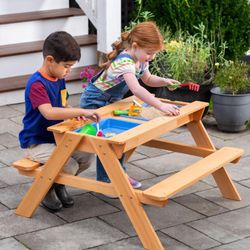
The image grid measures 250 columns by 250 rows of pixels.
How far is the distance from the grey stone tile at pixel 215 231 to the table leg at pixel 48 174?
92 centimetres

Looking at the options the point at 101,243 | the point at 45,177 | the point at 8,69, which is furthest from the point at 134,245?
the point at 8,69

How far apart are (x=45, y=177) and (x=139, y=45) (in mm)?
1051

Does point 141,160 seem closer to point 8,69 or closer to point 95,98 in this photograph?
point 95,98

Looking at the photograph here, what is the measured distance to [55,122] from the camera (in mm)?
5160

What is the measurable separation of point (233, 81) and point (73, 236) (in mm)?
2676

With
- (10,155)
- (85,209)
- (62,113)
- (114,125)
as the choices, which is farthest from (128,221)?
(10,155)

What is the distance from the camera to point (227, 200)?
5445 millimetres

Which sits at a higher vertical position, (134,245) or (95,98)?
(95,98)

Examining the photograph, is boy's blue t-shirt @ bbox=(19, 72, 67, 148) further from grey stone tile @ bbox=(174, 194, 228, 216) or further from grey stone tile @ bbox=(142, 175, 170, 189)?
grey stone tile @ bbox=(174, 194, 228, 216)

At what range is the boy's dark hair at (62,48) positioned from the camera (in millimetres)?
4863

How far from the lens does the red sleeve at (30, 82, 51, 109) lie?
4875 mm

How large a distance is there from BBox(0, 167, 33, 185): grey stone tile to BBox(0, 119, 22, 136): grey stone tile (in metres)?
0.97

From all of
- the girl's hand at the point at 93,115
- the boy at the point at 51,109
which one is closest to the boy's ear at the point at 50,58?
the boy at the point at 51,109

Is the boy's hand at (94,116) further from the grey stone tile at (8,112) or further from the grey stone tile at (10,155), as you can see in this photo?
the grey stone tile at (8,112)
